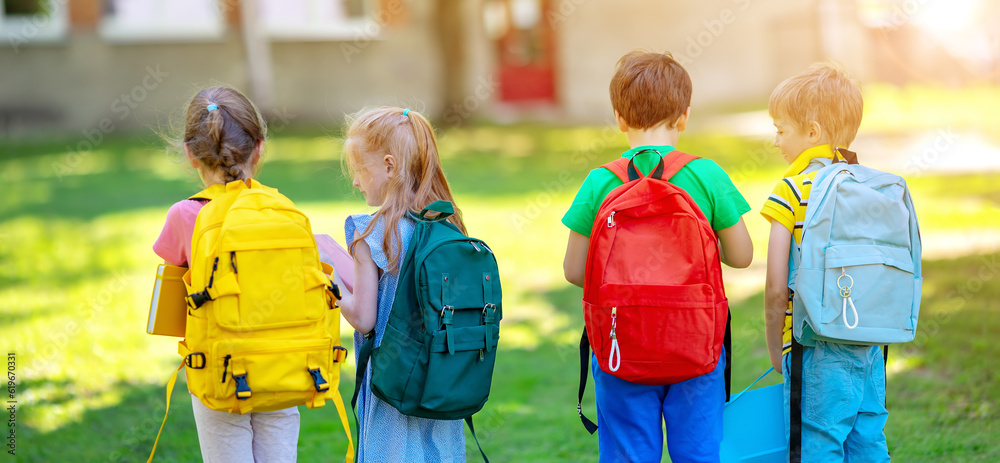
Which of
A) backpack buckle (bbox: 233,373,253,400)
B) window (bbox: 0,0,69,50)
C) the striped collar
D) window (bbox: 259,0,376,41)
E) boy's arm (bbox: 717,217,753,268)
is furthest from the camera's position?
window (bbox: 259,0,376,41)

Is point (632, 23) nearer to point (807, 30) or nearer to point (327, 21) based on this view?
point (807, 30)

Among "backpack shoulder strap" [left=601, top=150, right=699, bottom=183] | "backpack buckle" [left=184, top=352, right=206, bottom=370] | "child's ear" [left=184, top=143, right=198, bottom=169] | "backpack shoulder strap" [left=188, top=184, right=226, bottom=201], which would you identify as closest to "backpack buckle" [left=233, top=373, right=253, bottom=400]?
"backpack buckle" [left=184, top=352, right=206, bottom=370]

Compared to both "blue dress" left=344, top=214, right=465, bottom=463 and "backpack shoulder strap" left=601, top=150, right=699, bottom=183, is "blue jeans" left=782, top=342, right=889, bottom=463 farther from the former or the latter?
"blue dress" left=344, top=214, right=465, bottom=463

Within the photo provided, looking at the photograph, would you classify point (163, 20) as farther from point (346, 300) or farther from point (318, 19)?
point (346, 300)

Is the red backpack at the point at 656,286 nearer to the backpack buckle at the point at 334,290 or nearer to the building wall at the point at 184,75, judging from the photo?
the backpack buckle at the point at 334,290

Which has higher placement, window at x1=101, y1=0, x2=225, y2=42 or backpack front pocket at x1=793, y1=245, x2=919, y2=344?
window at x1=101, y1=0, x2=225, y2=42

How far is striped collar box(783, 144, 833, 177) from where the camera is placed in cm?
262

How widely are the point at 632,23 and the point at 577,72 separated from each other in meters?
1.57

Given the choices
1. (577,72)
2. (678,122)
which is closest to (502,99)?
(577,72)

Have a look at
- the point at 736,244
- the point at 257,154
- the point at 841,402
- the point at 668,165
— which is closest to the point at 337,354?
the point at 257,154

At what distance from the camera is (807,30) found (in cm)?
2030

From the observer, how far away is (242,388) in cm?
230

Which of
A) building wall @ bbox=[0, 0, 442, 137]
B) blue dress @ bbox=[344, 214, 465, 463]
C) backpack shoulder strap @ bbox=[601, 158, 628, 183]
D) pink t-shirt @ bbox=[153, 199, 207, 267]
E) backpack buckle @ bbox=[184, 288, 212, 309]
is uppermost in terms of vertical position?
building wall @ bbox=[0, 0, 442, 137]

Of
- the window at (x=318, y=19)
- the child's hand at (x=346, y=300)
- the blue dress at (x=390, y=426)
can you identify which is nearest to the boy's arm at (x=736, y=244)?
the blue dress at (x=390, y=426)
